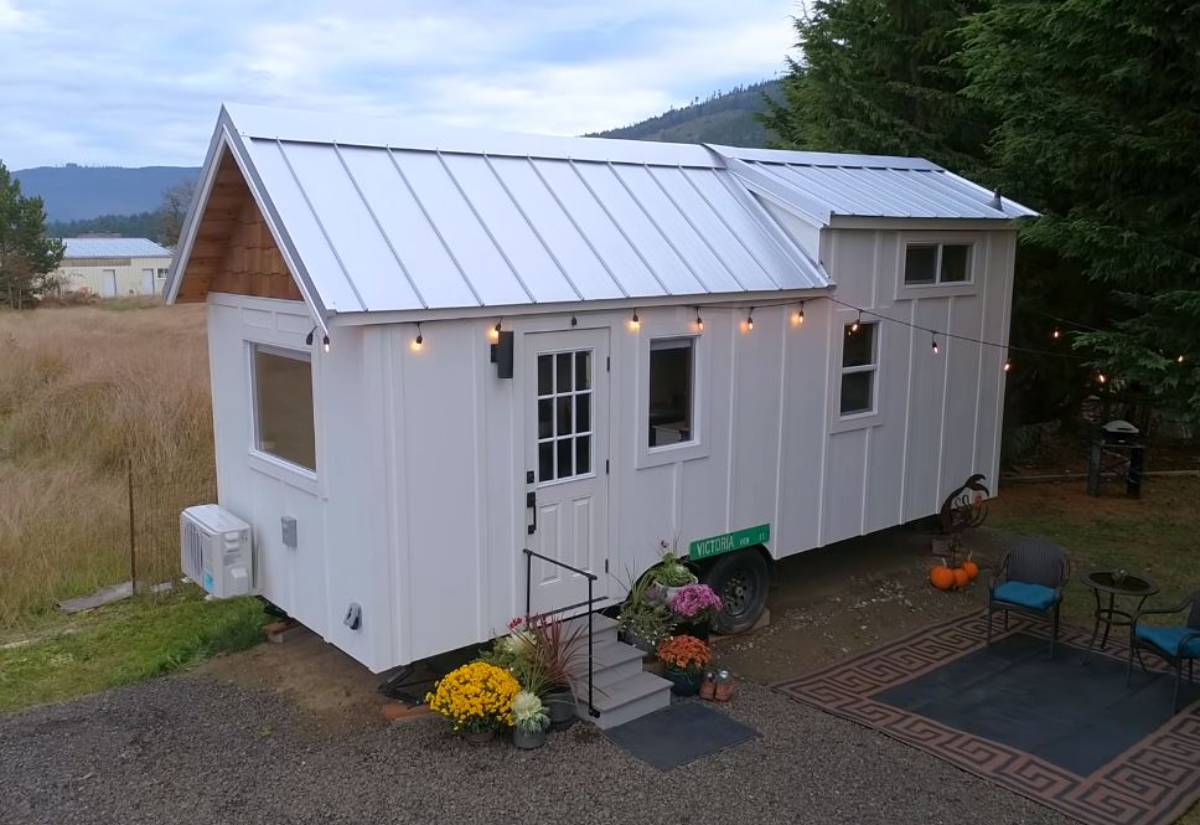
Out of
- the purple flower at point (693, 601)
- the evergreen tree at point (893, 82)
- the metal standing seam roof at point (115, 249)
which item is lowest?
the purple flower at point (693, 601)

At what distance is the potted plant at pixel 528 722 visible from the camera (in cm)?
621

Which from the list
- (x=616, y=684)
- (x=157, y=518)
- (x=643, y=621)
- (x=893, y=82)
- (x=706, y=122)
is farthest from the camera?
(x=706, y=122)

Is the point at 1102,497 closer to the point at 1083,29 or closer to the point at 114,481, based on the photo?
the point at 1083,29

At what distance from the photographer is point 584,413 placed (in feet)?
23.9

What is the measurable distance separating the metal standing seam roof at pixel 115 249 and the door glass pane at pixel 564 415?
2596 inches

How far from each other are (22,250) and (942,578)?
122 feet

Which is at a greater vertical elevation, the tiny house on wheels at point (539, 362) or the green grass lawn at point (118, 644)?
the tiny house on wheels at point (539, 362)

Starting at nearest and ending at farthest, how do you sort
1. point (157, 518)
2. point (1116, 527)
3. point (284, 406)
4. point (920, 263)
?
point (284, 406) < point (920, 263) < point (157, 518) < point (1116, 527)

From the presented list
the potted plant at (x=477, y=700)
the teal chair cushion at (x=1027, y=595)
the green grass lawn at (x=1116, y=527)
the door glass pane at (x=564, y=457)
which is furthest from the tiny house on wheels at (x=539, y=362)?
the green grass lawn at (x=1116, y=527)

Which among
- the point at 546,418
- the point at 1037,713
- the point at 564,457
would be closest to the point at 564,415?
the point at 546,418

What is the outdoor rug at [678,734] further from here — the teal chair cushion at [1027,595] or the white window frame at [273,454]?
the teal chair cushion at [1027,595]

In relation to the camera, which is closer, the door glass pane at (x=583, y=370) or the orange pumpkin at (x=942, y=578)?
the door glass pane at (x=583, y=370)

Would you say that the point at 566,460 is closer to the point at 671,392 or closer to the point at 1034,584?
the point at 671,392

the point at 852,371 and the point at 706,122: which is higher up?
the point at 706,122
